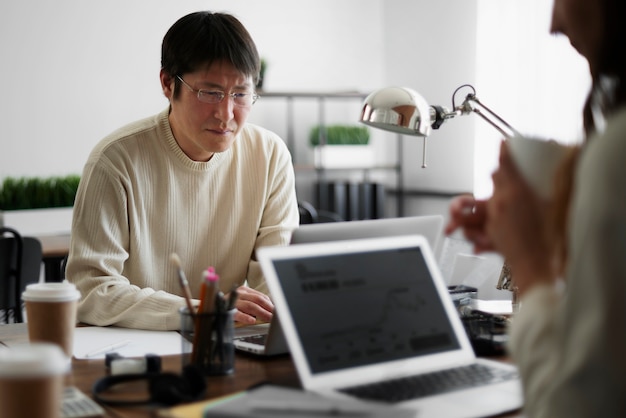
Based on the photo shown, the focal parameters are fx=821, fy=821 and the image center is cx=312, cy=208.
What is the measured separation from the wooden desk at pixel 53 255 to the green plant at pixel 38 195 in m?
0.39

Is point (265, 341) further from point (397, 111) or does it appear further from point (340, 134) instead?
point (340, 134)

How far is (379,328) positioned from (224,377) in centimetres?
28

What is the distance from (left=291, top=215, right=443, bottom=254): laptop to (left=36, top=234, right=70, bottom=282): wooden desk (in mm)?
2247

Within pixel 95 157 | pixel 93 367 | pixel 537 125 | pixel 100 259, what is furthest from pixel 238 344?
pixel 537 125

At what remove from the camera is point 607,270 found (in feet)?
2.65

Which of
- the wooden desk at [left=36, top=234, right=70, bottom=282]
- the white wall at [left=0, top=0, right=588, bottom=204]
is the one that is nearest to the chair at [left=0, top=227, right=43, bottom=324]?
the wooden desk at [left=36, top=234, right=70, bottom=282]

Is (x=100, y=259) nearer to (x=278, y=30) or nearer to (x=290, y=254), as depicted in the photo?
(x=290, y=254)

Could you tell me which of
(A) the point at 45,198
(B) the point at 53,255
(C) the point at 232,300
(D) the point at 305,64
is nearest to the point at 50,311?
(C) the point at 232,300

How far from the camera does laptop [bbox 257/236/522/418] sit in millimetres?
1219

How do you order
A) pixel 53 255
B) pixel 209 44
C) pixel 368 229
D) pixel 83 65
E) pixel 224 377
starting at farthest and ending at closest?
pixel 83 65 < pixel 53 255 < pixel 209 44 < pixel 368 229 < pixel 224 377

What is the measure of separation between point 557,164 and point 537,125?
379 cm

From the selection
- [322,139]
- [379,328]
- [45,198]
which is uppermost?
[379,328]

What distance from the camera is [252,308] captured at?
5.71 feet

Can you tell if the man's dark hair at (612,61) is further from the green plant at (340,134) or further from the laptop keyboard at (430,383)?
the green plant at (340,134)
